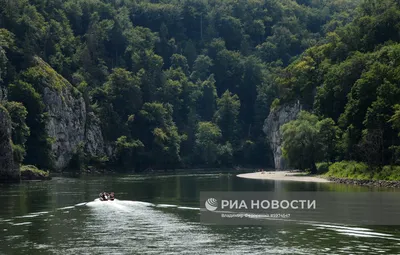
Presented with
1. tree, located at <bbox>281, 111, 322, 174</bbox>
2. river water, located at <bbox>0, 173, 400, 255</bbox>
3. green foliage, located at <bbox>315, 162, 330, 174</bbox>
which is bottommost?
river water, located at <bbox>0, 173, 400, 255</bbox>

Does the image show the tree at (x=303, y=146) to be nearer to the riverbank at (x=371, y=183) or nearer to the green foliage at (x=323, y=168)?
the green foliage at (x=323, y=168)

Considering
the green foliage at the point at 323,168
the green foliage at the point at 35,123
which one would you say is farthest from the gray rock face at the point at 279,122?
the green foliage at the point at 35,123

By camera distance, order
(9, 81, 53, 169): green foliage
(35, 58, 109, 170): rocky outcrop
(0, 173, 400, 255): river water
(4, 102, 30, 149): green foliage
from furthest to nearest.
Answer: (35, 58, 109, 170): rocky outcrop, (9, 81, 53, 169): green foliage, (4, 102, 30, 149): green foliage, (0, 173, 400, 255): river water

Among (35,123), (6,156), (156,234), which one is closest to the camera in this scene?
(156,234)

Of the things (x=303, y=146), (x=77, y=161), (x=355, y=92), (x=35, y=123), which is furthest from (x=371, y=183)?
(x=77, y=161)

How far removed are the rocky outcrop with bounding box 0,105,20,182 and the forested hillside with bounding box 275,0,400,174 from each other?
54477mm

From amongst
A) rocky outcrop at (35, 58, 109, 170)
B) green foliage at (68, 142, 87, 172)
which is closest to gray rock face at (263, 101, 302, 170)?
rocky outcrop at (35, 58, 109, 170)

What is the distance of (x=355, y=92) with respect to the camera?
122m

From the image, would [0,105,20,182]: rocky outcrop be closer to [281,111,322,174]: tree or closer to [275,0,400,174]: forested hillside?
[281,111,322,174]: tree

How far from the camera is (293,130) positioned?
13925cm

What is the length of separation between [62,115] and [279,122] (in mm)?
59520

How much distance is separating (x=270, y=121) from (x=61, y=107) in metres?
59.5

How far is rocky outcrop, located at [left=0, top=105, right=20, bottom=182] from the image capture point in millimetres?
132000

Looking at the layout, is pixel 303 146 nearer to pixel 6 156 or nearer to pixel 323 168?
pixel 323 168
